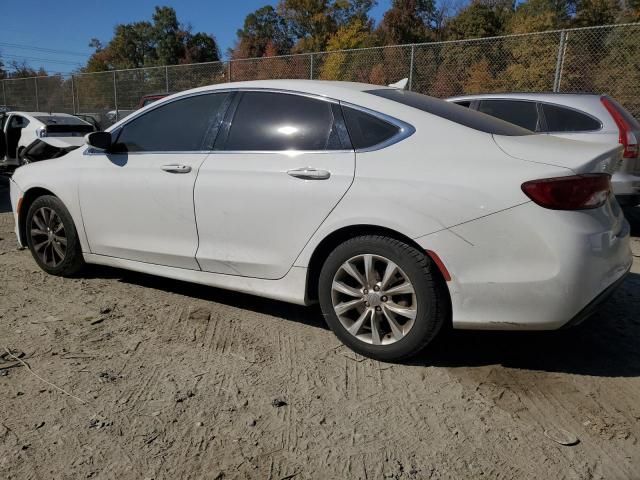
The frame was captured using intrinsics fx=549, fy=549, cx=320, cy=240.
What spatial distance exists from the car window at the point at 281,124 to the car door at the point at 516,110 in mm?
4392

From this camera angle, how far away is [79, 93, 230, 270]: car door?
12.2 feet

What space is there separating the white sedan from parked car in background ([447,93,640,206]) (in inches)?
131

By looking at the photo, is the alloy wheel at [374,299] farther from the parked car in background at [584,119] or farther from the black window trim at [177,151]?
the parked car in background at [584,119]

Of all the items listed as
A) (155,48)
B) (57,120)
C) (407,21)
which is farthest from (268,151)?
(155,48)

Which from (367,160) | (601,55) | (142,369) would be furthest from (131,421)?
(601,55)

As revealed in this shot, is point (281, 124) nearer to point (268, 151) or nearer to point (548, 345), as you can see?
point (268, 151)

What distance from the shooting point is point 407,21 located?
48.1 m

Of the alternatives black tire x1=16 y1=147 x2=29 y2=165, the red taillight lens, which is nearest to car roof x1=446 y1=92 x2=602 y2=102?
the red taillight lens

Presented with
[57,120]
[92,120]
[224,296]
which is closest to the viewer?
[224,296]

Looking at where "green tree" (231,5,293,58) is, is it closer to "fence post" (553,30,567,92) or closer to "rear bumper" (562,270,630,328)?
"fence post" (553,30,567,92)

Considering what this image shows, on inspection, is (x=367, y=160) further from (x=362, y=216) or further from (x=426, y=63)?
(x=426, y=63)

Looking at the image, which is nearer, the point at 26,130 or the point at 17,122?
the point at 26,130

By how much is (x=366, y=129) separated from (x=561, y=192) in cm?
111

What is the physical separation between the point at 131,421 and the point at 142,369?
0.52 metres
